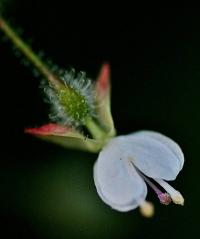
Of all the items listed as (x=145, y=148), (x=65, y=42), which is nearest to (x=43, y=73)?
(x=145, y=148)

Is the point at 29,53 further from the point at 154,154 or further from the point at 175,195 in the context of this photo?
the point at 175,195

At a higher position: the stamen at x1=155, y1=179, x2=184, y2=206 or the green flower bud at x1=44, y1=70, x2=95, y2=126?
the green flower bud at x1=44, y1=70, x2=95, y2=126

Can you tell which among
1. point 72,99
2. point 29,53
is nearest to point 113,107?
point 29,53

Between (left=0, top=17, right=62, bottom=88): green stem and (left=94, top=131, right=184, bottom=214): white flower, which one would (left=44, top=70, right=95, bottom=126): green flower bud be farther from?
(left=94, top=131, right=184, bottom=214): white flower

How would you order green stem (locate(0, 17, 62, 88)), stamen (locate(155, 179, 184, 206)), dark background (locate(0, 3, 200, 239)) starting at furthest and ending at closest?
1. dark background (locate(0, 3, 200, 239))
2. green stem (locate(0, 17, 62, 88))
3. stamen (locate(155, 179, 184, 206))

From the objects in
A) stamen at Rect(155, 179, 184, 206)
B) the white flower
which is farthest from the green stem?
stamen at Rect(155, 179, 184, 206)

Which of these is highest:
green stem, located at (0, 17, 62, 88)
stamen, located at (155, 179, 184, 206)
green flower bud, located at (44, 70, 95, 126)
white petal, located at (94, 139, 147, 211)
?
green stem, located at (0, 17, 62, 88)

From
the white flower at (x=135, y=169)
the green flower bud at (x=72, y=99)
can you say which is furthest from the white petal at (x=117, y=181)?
the green flower bud at (x=72, y=99)
